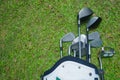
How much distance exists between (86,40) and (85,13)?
483mm

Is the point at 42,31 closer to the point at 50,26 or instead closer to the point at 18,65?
the point at 50,26

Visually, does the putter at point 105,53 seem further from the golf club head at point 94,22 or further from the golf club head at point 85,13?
the golf club head at point 85,13

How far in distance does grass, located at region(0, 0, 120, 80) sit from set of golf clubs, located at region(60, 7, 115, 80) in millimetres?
169

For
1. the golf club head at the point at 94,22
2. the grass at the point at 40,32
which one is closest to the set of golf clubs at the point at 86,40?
the golf club head at the point at 94,22

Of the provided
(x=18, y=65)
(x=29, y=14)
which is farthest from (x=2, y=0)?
(x=18, y=65)

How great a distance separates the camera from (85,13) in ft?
14.1

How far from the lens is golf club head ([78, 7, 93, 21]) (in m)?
4.31

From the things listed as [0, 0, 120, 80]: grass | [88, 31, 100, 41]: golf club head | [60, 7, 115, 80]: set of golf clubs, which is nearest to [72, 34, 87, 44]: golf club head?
[60, 7, 115, 80]: set of golf clubs

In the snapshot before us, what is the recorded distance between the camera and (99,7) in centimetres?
459

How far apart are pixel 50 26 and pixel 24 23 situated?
530 millimetres

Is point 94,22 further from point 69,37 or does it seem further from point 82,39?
point 69,37

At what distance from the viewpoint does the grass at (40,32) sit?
440cm

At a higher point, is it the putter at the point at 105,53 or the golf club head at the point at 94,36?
the golf club head at the point at 94,36

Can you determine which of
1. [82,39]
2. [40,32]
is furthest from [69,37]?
[40,32]
